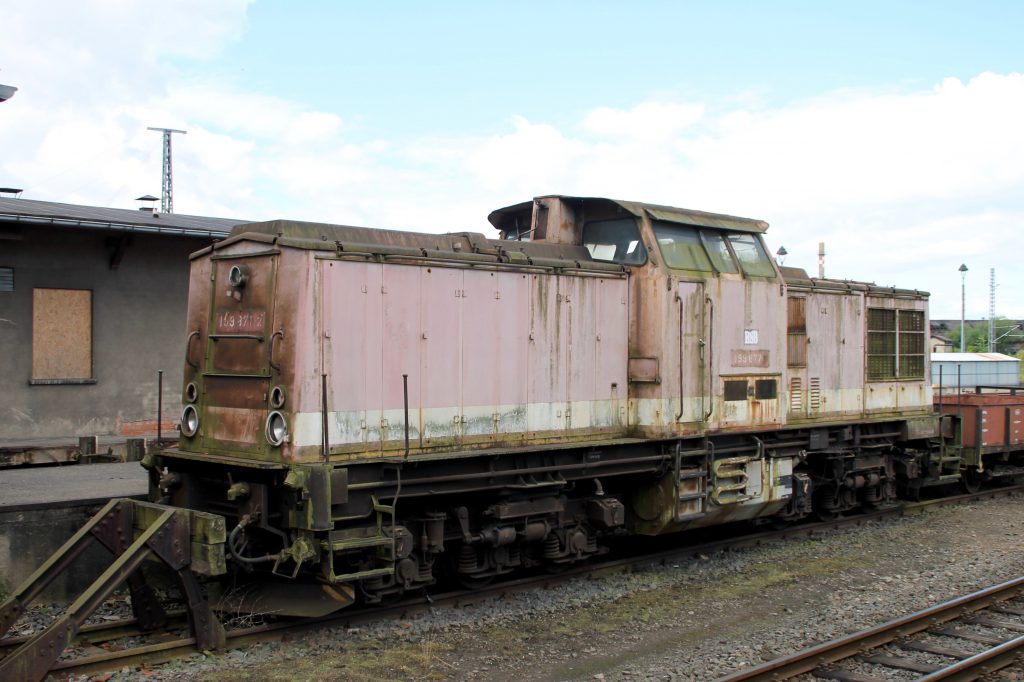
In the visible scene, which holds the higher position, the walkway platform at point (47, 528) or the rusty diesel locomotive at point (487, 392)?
the rusty diesel locomotive at point (487, 392)

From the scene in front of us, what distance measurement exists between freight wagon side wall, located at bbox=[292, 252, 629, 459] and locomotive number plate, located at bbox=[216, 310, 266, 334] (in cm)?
61

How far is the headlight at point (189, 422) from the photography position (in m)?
7.71

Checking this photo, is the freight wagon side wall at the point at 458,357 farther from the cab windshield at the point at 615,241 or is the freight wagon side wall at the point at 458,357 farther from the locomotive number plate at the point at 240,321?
the locomotive number plate at the point at 240,321

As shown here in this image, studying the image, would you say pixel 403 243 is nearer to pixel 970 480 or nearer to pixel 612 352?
pixel 612 352

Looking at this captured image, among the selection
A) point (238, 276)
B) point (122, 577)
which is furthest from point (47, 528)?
point (238, 276)

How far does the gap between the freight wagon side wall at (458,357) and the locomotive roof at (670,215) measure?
2.59 feet

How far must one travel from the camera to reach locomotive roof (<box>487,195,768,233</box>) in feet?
29.7

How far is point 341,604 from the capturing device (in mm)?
6695

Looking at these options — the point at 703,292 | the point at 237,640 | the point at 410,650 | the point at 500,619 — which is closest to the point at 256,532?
the point at 237,640

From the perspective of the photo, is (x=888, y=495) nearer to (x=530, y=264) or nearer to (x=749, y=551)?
(x=749, y=551)

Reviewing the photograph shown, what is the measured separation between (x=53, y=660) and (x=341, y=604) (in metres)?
1.97

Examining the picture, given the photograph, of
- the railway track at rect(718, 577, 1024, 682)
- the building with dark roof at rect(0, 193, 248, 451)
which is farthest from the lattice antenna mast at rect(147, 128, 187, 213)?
the railway track at rect(718, 577, 1024, 682)

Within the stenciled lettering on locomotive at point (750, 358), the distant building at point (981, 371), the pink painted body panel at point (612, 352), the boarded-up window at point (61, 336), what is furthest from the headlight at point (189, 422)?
the distant building at point (981, 371)

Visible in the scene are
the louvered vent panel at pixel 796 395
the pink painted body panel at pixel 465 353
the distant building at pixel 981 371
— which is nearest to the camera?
the pink painted body panel at pixel 465 353
